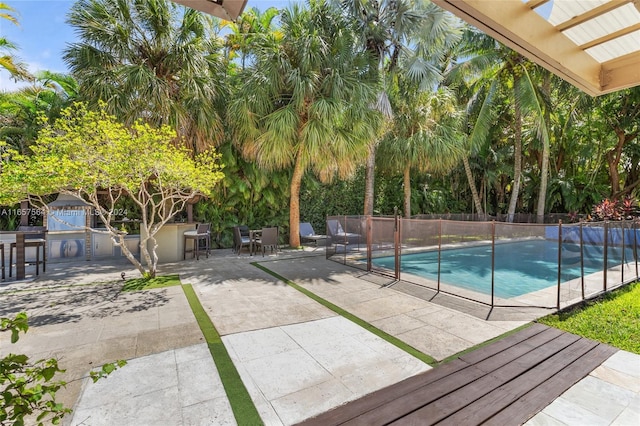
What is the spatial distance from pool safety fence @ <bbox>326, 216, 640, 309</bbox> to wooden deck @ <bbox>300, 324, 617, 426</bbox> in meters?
1.73

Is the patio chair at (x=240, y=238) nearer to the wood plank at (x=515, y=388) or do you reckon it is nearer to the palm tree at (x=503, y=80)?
the wood plank at (x=515, y=388)

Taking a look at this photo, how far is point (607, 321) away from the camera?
15.2 ft

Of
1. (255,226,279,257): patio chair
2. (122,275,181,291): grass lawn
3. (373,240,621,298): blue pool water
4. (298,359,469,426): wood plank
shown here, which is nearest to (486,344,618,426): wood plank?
(298,359,469,426): wood plank

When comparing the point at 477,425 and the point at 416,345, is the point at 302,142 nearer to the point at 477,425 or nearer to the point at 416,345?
the point at 416,345

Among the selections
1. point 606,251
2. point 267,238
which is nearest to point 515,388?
point 606,251

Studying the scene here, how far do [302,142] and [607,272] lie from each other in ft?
27.1

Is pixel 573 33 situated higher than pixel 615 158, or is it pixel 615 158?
pixel 615 158

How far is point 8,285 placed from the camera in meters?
6.37

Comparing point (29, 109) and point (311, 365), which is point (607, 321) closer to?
point (311, 365)

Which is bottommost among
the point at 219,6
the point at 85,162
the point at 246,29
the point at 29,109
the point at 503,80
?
the point at 85,162

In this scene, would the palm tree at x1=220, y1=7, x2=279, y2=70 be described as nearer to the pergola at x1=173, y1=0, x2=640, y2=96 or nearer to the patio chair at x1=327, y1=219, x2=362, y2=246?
the patio chair at x1=327, y1=219, x2=362, y2=246

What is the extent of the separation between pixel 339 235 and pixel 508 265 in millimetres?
4628

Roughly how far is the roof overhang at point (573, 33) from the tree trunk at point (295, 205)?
8165 mm

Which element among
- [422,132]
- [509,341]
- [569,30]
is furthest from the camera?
[422,132]
